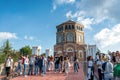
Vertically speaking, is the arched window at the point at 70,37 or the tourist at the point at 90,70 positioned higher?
the arched window at the point at 70,37

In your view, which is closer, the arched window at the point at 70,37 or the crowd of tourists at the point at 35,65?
the crowd of tourists at the point at 35,65

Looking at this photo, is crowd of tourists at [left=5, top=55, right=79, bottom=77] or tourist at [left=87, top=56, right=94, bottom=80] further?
crowd of tourists at [left=5, top=55, right=79, bottom=77]

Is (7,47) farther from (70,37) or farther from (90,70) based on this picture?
(90,70)

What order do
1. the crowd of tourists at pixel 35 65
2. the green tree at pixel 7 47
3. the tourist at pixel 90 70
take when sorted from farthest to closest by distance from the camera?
the green tree at pixel 7 47
the crowd of tourists at pixel 35 65
the tourist at pixel 90 70

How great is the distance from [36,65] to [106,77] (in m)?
9.03

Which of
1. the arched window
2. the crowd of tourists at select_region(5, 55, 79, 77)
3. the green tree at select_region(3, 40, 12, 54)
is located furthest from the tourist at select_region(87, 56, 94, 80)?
the arched window

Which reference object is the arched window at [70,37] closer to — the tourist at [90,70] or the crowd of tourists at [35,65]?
the crowd of tourists at [35,65]

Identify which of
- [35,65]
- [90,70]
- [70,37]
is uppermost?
[70,37]

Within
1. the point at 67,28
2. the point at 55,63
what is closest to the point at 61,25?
the point at 67,28

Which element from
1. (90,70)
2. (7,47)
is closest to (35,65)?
(90,70)

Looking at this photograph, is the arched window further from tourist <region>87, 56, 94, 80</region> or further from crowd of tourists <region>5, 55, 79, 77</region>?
tourist <region>87, 56, 94, 80</region>

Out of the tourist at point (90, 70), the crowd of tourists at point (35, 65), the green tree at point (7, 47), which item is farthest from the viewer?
the green tree at point (7, 47)

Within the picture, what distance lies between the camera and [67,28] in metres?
64.4

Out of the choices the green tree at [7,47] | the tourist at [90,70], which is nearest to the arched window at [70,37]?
the green tree at [7,47]
